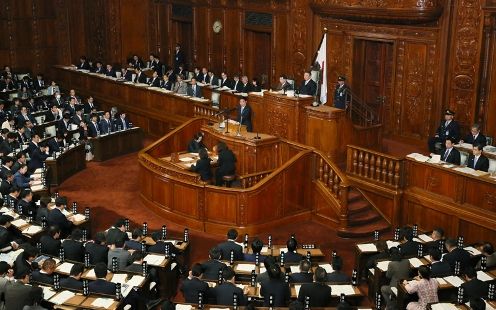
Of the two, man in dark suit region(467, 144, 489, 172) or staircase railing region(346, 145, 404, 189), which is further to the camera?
staircase railing region(346, 145, 404, 189)

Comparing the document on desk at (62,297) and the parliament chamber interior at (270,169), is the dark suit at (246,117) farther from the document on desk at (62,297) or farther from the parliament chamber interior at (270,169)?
the document on desk at (62,297)

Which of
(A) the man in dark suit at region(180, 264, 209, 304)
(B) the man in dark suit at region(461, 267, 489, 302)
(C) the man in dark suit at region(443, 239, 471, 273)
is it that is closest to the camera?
(B) the man in dark suit at region(461, 267, 489, 302)

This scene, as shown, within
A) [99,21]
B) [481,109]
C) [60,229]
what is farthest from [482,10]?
[99,21]

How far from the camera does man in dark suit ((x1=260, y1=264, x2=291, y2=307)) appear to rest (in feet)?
28.6

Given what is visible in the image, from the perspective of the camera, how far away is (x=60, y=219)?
37.9 feet

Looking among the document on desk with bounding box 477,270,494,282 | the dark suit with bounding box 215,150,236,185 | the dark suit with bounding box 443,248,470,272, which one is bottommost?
the document on desk with bounding box 477,270,494,282

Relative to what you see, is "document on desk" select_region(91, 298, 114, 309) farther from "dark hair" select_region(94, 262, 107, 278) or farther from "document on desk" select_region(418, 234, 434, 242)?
"document on desk" select_region(418, 234, 434, 242)

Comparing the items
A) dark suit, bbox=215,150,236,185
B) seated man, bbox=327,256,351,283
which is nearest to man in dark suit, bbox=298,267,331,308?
seated man, bbox=327,256,351,283

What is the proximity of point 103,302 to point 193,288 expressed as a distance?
125 centimetres

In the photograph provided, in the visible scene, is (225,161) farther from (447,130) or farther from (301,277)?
(447,130)

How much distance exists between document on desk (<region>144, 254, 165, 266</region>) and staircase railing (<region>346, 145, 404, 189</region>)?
520 centimetres

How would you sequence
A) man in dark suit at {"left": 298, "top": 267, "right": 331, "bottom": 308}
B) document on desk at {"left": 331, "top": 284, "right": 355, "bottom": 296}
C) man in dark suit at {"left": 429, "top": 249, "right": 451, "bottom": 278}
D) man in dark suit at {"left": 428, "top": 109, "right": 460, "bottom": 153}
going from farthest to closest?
man in dark suit at {"left": 428, "top": 109, "right": 460, "bottom": 153}, man in dark suit at {"left": 429, "top": 249, "right": 451, "bottom": 278}, document on desk at {"left": 331, "top": 284, "right": 355, "bottom": 296}, man in dark suit at {"left": 298, "top": 267, "right": 331, "bottom": 308}

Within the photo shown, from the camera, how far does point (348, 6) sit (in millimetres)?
16484

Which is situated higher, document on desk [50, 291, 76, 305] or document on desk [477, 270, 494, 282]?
document on desk [477, 270, 494, 282]
